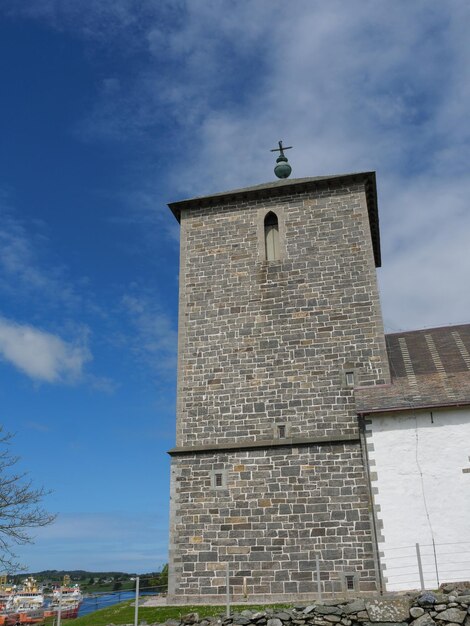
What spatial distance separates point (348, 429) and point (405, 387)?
180 cm

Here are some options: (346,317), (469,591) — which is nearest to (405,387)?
(346,317)

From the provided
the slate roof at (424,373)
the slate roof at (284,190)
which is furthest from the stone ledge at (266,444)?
the slate roof at (284,190)

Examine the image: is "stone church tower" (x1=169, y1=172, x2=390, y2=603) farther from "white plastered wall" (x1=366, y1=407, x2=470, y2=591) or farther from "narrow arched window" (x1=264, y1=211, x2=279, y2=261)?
"white plastered wall" (x1=366, y1=407, x2=470, y2=591)

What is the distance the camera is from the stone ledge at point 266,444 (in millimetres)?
14477

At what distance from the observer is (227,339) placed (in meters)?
16.6

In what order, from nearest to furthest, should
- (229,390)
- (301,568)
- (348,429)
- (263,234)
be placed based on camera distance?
(301,568) < (348,429) < (229,390) < (263,234)

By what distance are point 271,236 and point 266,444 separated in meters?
6.54

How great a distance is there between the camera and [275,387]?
51.3 ft

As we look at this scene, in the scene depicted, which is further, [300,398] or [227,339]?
[227,339]

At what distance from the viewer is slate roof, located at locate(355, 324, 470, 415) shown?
1361cm

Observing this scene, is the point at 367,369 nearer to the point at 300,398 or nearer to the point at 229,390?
the point at 300,398

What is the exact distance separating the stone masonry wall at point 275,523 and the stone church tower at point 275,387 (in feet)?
0.08

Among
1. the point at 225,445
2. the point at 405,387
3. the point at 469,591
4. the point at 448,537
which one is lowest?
the point at 469,591

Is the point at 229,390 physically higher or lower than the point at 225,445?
higher
